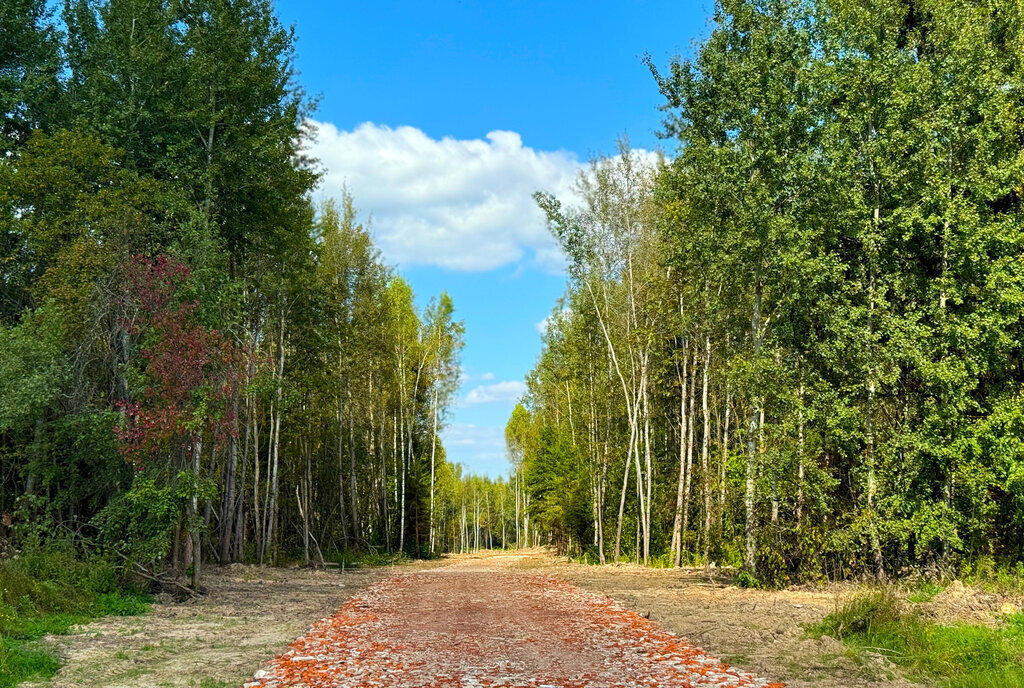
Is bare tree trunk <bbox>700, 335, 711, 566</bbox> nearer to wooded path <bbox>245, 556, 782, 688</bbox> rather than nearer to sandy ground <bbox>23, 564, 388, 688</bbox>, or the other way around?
wooded path <bbox>245, 556, 782, 688</bbox>

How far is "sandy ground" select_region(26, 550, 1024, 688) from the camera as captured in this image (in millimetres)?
8195

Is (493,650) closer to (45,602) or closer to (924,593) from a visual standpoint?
(45,602)

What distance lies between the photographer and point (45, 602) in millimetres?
11938

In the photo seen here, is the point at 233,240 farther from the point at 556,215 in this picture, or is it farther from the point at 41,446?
the point at 556,215

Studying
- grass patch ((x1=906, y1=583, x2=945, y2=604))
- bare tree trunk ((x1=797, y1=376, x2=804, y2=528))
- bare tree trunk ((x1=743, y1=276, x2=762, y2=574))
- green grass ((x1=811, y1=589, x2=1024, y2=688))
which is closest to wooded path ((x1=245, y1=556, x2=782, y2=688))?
green grass ((x1=811, y1=589, x2=1024, y2=688))

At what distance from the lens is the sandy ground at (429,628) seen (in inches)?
323

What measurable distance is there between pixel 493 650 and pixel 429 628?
8.02 feet

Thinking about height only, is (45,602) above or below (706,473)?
below

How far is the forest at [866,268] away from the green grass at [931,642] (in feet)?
19.7

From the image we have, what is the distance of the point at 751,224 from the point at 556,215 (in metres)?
11.4

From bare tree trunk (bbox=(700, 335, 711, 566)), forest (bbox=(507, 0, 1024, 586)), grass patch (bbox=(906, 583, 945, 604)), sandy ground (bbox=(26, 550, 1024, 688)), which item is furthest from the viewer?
bare tree trunk (bbox=(700, 335, 711, 566))

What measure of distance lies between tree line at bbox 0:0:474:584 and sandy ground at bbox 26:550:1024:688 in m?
2.55

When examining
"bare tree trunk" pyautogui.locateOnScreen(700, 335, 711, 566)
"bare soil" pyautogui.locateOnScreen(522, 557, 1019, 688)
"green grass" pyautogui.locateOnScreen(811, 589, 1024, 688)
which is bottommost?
"bare soil" pyautogui.locateOnScreen(522, 557, 1019, 688)

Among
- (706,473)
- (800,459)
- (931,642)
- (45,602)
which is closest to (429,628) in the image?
(45,602)
